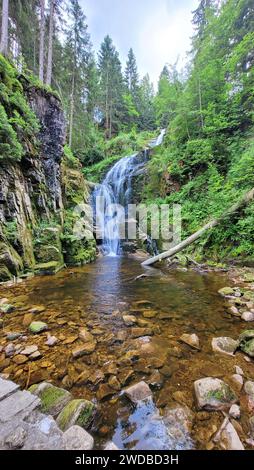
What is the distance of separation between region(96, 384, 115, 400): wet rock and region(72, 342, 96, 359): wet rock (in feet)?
1.81

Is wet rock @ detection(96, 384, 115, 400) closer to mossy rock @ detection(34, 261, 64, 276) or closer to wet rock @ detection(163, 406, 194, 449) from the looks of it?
wet rock @ detection(163, 406, 194, 449)

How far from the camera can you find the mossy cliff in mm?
5642

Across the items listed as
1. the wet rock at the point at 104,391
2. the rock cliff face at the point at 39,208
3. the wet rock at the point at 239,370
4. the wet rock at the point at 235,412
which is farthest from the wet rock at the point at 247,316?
the rock cliff face at the point at 39,208

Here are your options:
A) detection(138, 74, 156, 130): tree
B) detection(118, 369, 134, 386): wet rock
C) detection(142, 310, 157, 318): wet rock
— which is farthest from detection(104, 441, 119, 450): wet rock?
detection(138, 74, 156, 130): tree

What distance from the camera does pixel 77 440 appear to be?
4.02ft

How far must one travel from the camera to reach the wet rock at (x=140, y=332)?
2.78m

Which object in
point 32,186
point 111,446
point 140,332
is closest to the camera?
point 111,446

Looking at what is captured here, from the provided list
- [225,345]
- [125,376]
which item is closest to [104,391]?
[125,376]

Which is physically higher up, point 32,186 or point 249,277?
point 32,186

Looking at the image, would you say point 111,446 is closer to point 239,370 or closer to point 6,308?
point 239,370

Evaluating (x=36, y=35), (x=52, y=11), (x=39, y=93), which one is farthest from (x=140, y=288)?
(x=36, y=35)

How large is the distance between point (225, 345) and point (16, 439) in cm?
222

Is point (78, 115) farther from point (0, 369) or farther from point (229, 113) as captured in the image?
point (0, 369)
